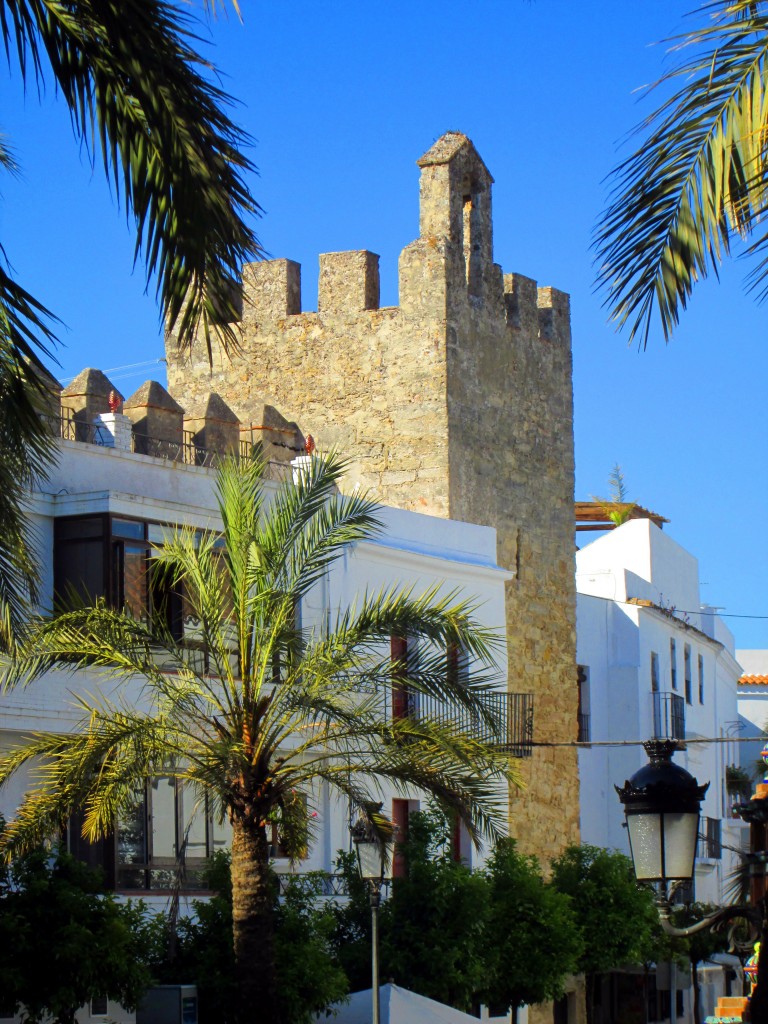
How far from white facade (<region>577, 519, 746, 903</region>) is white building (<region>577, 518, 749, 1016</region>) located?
20 millimetres

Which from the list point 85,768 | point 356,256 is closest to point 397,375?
point 356,256

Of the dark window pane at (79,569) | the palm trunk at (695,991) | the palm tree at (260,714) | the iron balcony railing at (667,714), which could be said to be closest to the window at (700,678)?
the iron balcony railing at (667,714)

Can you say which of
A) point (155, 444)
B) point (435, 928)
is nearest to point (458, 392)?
point (155, 444)

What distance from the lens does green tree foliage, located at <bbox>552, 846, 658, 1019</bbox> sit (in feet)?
80.7

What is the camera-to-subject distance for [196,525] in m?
20.1

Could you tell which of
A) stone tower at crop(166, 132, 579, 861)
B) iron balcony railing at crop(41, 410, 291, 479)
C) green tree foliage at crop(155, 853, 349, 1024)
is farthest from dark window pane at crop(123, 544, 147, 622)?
stone tower at crop(166, 132, 579, 861)

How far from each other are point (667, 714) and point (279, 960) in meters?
18.4

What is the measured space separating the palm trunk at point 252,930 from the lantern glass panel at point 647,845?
6.53 m

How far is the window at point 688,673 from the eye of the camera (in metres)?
36.8

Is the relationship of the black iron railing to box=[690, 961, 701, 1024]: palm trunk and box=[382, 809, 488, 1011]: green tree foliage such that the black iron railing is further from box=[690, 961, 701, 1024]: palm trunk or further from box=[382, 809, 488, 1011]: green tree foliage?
box=[690, 961, 701, 1024]: palm trunk

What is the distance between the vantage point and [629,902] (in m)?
25.0

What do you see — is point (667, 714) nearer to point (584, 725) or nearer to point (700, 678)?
point (584, 725)

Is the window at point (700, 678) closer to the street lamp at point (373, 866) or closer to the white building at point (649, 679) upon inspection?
the white building at point (649, 679)

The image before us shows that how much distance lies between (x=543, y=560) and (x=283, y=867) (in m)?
9.58
